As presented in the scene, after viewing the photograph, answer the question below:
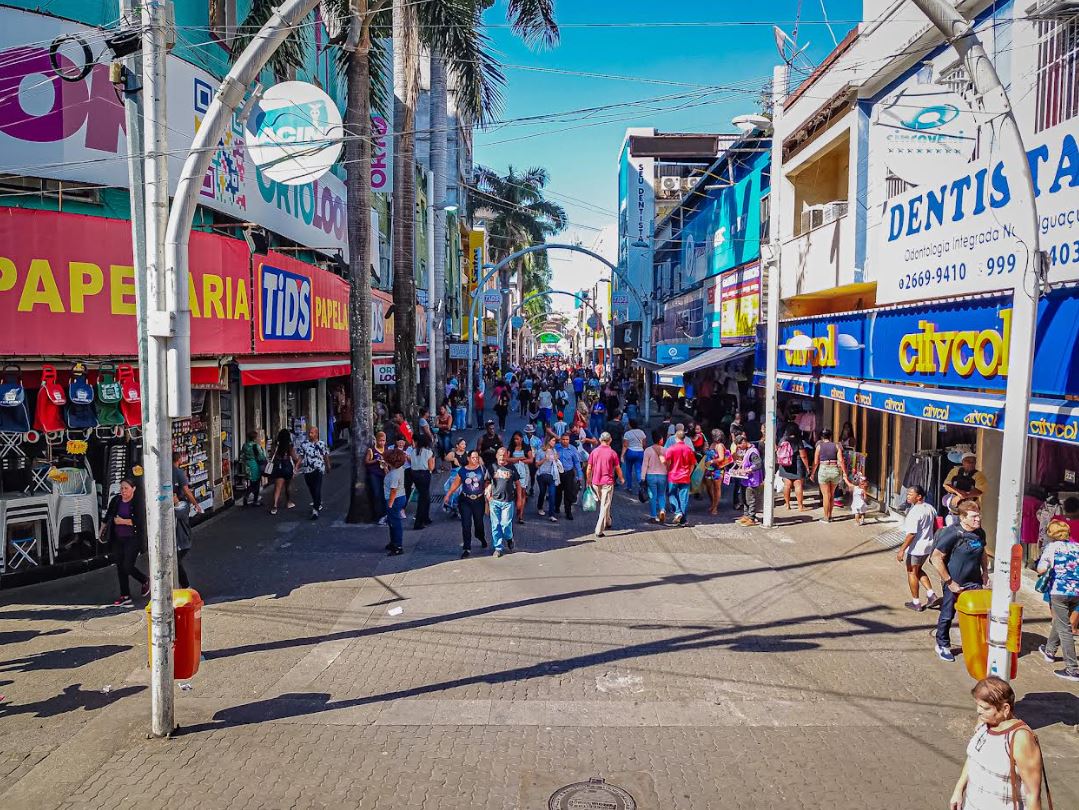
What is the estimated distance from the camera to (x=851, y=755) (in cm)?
622

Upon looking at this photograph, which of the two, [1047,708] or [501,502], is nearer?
[1047,708]

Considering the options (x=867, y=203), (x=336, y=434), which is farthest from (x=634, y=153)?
(x=867, y=203)

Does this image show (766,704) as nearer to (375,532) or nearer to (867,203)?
(375,532)

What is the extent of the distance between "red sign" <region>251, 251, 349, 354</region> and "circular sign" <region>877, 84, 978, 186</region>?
10.1 meters

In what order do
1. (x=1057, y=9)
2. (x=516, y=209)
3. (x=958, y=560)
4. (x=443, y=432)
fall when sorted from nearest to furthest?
(x=958, y=560), (x=1057, y=9), (x=443, y=432), (x=516, y=209)

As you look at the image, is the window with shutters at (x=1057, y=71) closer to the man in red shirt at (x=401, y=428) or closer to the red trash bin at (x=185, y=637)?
the red trash bin at (x=185, y=637)

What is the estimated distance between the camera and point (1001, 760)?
4.17 meters

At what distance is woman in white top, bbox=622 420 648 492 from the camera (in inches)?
646

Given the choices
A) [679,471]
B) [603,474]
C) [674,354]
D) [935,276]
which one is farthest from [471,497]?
[674,354]

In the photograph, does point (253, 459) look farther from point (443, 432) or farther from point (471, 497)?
point (443, 432)

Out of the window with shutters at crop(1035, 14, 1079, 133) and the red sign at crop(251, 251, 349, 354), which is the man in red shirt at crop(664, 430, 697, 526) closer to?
the window with shutters at crop(1035, 14, 1079, 133)

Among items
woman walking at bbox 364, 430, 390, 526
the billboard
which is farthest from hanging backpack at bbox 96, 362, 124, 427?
woman walking at bbox 364, 430, 390, 526

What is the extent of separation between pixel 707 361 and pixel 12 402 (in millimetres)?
16702

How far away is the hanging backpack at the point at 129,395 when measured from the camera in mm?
10859
